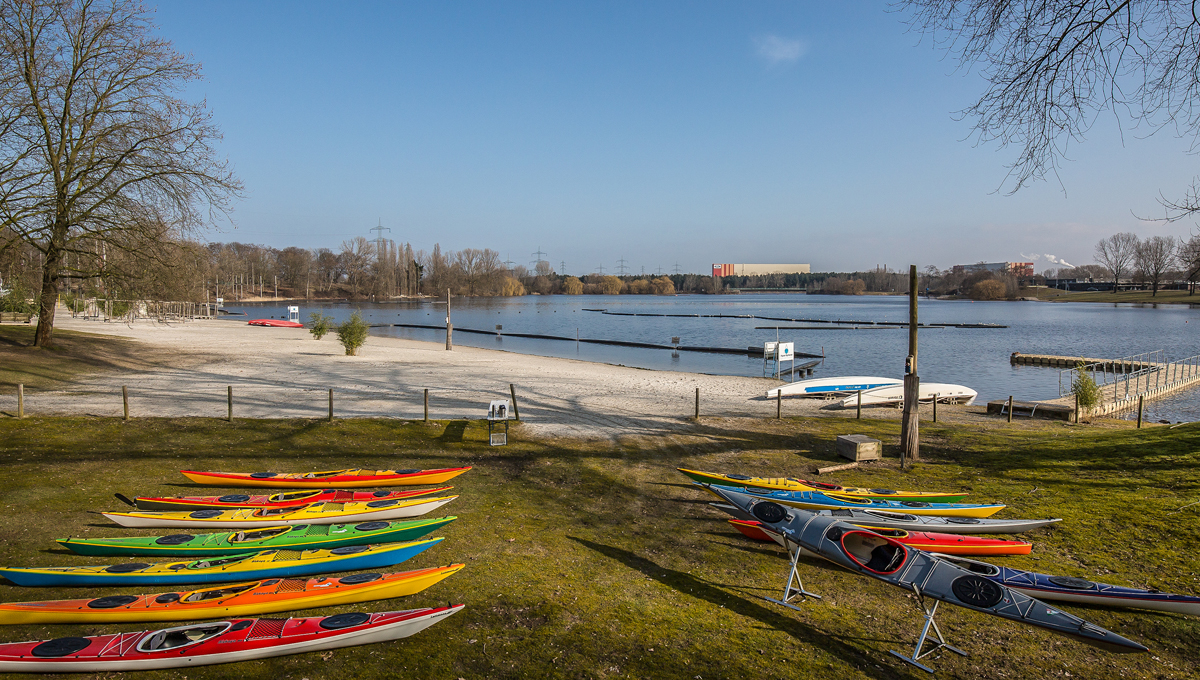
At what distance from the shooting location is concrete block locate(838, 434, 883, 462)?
37.2ft

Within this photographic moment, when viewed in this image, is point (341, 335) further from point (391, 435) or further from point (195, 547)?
point (195, 547)

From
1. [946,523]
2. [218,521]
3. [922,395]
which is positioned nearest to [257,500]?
[218,521]

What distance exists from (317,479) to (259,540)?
2.35 meters

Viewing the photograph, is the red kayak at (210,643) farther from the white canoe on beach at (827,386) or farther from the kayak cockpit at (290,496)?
the white canoe on beach at (827,386)

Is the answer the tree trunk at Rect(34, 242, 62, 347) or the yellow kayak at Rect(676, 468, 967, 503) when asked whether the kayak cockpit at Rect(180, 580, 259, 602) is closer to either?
the yellow kayak at Rect(676, 468, 967, 503)

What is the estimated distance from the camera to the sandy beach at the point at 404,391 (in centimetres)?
1506

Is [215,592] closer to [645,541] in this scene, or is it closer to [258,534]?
[258,534]

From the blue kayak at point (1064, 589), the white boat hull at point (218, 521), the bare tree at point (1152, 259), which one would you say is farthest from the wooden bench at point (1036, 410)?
the bare tree at point (1152, 259)

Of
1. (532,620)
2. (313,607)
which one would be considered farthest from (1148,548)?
(313,607)

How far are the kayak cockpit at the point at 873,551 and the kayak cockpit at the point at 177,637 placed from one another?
573cm

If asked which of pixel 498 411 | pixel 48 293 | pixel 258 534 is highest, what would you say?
pixel 48 293

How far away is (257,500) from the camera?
8359 mm

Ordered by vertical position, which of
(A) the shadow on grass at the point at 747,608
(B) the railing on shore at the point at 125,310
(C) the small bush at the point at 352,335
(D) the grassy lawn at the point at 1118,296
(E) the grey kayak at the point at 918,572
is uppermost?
(D) the grassy lawn at the point at 1118,296

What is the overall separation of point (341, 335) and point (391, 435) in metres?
19.9
